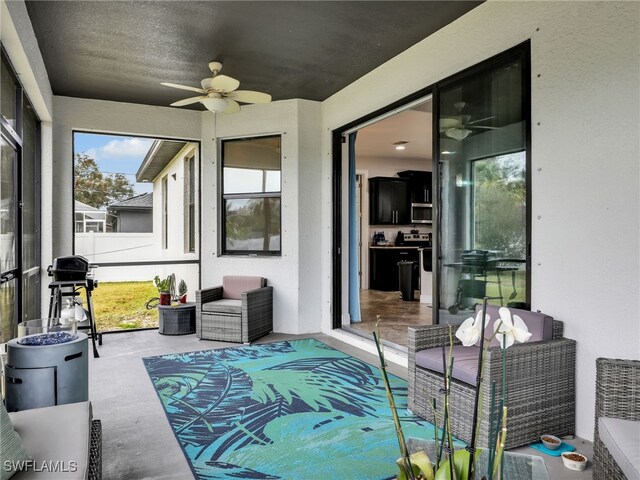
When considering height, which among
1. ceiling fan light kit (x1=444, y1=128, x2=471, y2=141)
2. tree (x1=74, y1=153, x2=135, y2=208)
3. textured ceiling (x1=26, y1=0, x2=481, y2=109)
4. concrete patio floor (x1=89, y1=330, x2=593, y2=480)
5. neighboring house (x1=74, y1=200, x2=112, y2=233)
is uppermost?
textured ceiling (x1=26, y1=0, x2=481, y2=109)

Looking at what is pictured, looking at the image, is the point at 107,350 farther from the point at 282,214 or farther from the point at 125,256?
the point at 282,214

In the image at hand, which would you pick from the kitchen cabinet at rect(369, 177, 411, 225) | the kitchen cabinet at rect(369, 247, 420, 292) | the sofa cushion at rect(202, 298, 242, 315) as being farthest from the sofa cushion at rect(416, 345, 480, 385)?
the kitchen cabinet at rect(369, 177, 411, 225)

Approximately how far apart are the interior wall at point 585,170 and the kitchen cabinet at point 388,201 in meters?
6.47

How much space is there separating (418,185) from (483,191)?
6.83m

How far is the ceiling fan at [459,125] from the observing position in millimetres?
3554

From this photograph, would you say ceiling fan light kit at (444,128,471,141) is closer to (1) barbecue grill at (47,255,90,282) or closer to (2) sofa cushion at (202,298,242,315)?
(2) sofa cushion at (202,298,242,315)

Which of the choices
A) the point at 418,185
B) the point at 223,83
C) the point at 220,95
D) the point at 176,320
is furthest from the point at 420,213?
the point at 223,83

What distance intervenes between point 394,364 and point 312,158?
2.78 meters

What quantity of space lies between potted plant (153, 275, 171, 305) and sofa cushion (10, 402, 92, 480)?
3.99 meters

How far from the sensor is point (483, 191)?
340 cm

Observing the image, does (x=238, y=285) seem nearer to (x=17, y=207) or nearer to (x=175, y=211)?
(x=175, y=211)

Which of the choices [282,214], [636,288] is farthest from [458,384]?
[282,214]

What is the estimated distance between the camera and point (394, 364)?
13.9 ft

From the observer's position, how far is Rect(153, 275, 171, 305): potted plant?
5.74 meters
